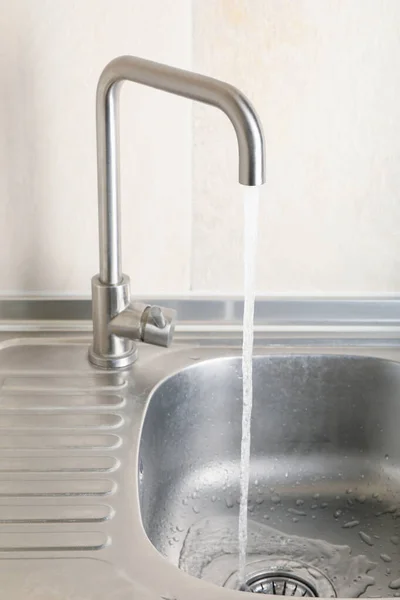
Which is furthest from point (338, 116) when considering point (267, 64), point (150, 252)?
point (150, 252)

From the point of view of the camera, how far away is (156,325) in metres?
0.91

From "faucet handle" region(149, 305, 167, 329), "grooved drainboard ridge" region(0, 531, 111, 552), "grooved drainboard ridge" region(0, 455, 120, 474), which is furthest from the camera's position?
"faucet handle" region(149, 305, 167, 329)

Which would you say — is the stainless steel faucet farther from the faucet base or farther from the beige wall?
the beige wall

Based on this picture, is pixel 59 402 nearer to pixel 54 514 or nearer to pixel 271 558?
pixel 54 514

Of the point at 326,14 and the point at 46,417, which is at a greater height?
the point at 326,14

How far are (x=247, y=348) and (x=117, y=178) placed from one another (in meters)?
0.23

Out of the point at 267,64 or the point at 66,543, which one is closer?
the point at 66,543

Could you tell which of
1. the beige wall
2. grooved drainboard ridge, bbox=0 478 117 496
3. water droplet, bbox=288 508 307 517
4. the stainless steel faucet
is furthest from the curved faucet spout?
water droplet, bbox=288 508 307 517

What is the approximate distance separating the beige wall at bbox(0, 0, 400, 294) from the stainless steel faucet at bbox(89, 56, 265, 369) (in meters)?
0.10

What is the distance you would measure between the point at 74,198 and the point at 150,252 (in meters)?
0.11

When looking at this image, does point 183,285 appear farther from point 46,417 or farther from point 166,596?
point 166,596

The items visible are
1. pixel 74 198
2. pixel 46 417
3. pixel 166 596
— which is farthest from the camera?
pixel 74 198

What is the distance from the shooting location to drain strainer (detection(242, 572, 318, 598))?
88cm

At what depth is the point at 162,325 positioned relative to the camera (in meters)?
0.91
